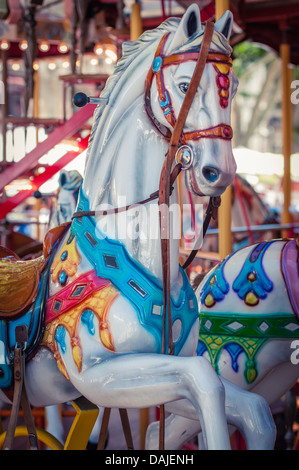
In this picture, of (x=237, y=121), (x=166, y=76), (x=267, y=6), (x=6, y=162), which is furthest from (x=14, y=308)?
(x=237, y=121)

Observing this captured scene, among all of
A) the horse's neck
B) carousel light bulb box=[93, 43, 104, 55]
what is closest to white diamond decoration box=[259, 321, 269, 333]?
the horse's neck

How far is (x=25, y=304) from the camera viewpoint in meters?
2.33

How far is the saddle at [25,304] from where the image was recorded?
2.29 metres

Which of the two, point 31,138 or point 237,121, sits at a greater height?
point 237,121

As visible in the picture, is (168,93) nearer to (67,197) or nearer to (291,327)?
(291,327)

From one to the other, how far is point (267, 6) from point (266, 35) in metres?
0.51

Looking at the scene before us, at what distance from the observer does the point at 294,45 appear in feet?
24.3

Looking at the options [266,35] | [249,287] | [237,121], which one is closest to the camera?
[249,287]

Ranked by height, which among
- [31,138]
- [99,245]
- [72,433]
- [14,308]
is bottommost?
[72,433]

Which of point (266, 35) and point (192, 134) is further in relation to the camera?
point (266, 35)

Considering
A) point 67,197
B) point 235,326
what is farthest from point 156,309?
point 67,197

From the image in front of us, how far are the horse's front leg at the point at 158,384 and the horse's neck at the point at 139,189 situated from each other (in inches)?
14.1

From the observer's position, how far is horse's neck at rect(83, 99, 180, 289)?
217 centimetres
